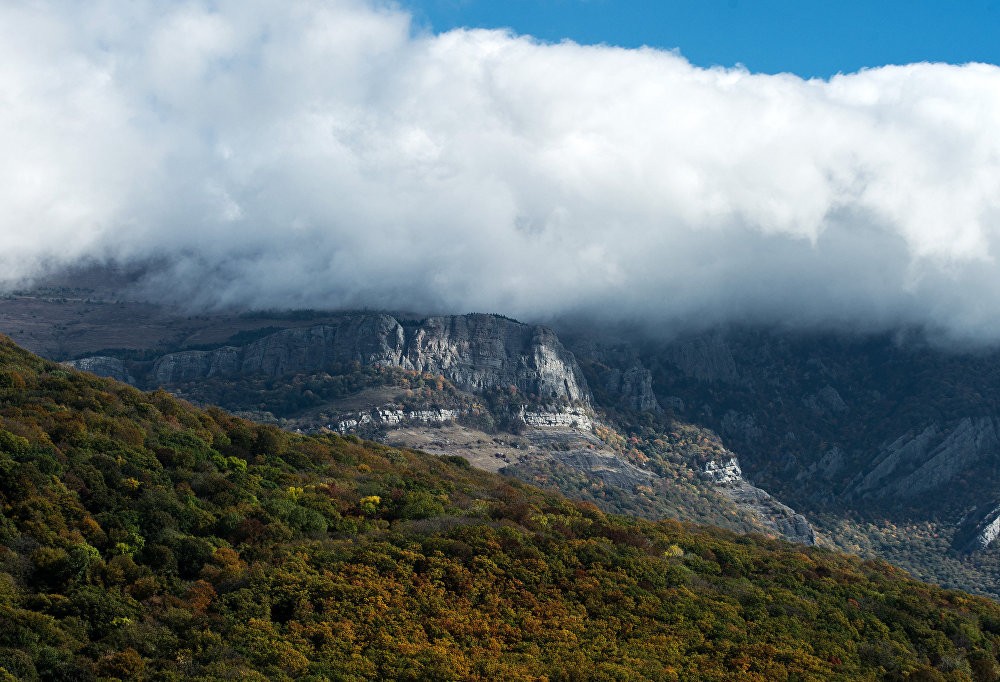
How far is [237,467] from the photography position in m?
79.2

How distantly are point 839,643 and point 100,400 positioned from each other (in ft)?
202

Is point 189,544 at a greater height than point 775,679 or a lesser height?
greater

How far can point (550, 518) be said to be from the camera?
83250 mm

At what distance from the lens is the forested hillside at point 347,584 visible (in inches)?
1949

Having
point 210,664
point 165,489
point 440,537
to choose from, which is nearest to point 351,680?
point 210,664

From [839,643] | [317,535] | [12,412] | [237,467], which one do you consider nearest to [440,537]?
[317,535]

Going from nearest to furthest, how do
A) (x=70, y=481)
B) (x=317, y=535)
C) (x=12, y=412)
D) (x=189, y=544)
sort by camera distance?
(x=189, y=544)
(x=70, y=481)
(x=317, y=535)
(x=12, y=412)

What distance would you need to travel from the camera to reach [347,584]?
58062mm

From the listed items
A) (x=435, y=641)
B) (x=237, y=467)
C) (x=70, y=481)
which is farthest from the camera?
(x=237, y=467)

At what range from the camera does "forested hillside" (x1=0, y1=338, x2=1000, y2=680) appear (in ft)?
162

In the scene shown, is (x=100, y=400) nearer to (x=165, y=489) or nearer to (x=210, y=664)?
(x=165, y=489)

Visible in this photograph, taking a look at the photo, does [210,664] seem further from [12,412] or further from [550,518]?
[550,518]

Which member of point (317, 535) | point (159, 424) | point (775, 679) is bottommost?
point (775, 679)

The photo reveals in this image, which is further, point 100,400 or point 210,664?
point 100,400
